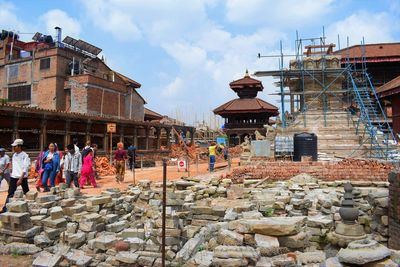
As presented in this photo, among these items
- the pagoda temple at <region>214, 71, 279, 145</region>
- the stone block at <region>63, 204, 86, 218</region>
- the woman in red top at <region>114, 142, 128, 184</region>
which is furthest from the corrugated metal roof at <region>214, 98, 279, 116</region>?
the stone block at <region>63, 204, 86, 218</region>

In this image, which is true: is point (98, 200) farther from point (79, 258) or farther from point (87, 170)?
point (87, 170)

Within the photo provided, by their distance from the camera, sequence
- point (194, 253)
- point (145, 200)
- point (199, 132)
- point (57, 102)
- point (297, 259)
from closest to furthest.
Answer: point (297, 259) → point (194, 253) → point (145, 200) → point (57, 102) → point (199, 132)

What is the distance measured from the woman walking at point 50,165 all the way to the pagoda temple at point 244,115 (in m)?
28.7

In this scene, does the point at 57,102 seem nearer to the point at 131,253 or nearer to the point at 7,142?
the point at 7,142

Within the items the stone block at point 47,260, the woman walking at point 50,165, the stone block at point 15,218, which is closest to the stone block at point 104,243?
the stone block at point 47,260

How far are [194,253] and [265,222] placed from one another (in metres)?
1.37

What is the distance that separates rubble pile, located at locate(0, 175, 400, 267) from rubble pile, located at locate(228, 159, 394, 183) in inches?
97.7

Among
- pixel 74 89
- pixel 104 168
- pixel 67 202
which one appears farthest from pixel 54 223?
pixel 74 89

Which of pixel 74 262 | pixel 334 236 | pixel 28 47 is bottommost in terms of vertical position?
pixel 74 262

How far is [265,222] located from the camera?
585 cm

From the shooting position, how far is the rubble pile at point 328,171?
38.1ft

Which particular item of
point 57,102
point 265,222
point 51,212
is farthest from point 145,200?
point 57,102

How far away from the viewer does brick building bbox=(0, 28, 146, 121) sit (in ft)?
102

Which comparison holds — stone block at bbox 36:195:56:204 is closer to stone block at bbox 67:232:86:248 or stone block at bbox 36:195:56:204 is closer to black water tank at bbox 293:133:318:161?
stone block at bbox 67:232:86:248
